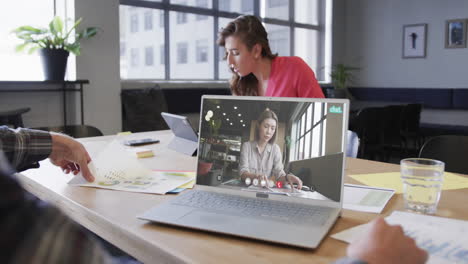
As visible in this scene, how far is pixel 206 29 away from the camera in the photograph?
20.7 ft

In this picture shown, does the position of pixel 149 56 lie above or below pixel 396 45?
below

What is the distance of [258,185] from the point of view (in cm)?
103

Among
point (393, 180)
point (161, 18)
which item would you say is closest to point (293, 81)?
point (393, 180)

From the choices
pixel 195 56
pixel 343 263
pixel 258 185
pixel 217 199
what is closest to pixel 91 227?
pixel 217 199

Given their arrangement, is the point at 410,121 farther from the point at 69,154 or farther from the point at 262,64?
the point at 69,154

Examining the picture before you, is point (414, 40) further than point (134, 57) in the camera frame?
Yes

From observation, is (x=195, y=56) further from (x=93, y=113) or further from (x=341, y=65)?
(x=341, y=65)

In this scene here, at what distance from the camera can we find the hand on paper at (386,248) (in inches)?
22.7

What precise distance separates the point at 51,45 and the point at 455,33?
6.12 m

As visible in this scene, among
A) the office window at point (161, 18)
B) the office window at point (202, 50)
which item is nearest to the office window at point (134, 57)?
the office window at point (161, 18)

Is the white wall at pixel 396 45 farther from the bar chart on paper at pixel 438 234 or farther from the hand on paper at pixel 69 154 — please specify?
the hand on paper at pixel 69 154

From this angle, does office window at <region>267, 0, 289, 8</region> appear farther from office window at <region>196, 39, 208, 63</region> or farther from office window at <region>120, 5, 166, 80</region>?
office window at <region>120, 5, 166, 80</region>

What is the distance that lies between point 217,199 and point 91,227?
0.31m

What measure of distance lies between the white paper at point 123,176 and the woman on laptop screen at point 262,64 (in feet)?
3.71
